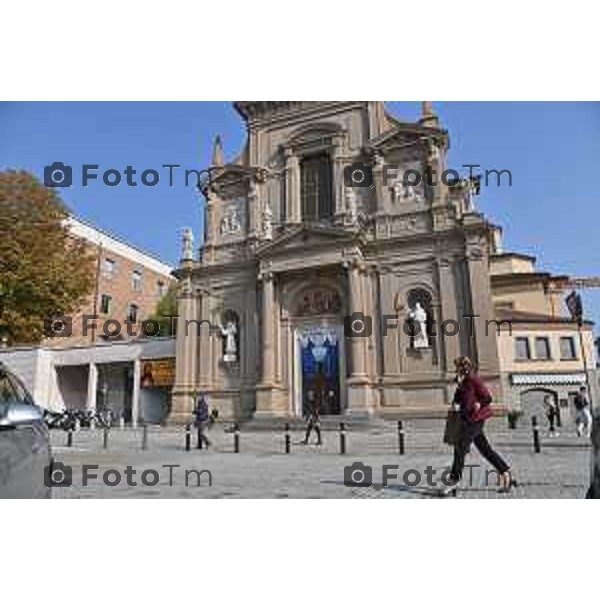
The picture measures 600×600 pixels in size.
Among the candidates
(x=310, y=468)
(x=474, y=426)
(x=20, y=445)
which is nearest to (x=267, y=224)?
(x=310, y=468)

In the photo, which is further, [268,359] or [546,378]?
[546,378]

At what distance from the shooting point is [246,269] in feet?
77.8

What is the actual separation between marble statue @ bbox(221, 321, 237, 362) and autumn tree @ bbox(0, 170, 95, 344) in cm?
1146

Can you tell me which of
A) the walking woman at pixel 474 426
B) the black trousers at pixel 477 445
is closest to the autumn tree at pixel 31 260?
the walking woman at pixel 474 426

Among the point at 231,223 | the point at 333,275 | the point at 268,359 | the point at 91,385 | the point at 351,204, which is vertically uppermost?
the point at 231,223

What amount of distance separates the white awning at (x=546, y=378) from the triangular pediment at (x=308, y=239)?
1054 cm

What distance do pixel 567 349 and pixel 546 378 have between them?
6.27 ft

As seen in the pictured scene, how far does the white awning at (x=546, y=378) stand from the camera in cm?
2542

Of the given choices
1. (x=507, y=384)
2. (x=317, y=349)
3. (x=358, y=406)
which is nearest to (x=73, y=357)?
(x=317, y=349)

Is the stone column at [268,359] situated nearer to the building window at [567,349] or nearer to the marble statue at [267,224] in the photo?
the marble statue at [267,224]

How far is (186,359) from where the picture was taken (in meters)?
23.6

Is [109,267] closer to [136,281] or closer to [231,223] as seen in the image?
[136,281]

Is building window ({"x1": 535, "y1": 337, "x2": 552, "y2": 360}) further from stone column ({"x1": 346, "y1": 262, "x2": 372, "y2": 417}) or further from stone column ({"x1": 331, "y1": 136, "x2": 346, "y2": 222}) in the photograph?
stone column ({"x1": 331, "y1": 136, "x2": 346, "y2": 222})

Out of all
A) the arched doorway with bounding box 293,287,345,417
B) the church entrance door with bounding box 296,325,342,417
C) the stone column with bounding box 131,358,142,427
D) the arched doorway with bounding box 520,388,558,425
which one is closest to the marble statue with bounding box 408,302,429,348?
the arched doorway with bounding box 293,287,345,417
